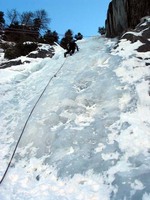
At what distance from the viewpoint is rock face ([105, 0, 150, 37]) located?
1370cm

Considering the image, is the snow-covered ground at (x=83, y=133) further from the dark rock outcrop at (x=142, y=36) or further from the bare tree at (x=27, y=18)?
the bare tree at (x=27, y=18)

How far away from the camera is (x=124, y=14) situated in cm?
1462

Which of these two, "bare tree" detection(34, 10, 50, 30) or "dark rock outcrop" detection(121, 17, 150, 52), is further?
"bare tree" detection(34, 10, 50, 30)

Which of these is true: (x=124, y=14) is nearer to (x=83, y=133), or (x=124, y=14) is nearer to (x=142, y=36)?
(x=142, y=36)

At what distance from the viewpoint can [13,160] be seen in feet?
21.3

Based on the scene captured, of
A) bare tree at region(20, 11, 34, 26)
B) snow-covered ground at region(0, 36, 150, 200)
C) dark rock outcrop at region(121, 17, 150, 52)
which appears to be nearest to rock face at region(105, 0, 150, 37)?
dark rock outcrop at region(121, 17, 150, 52)

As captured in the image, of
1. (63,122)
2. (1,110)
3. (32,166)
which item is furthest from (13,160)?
(1,110)

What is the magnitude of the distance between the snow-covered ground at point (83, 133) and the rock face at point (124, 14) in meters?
3.54

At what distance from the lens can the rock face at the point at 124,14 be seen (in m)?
13.7

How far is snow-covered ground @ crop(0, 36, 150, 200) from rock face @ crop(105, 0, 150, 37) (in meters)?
3.54

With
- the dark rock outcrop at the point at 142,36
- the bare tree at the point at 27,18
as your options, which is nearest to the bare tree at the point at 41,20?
the bare tree at the point at 27,18

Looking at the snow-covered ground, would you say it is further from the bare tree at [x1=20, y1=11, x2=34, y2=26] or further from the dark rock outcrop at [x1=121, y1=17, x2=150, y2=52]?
the bare tree at [x1=20, y1=11, x2=34, y2=26]

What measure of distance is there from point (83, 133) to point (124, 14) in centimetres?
953

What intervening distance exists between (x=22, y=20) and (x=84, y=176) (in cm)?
3154
